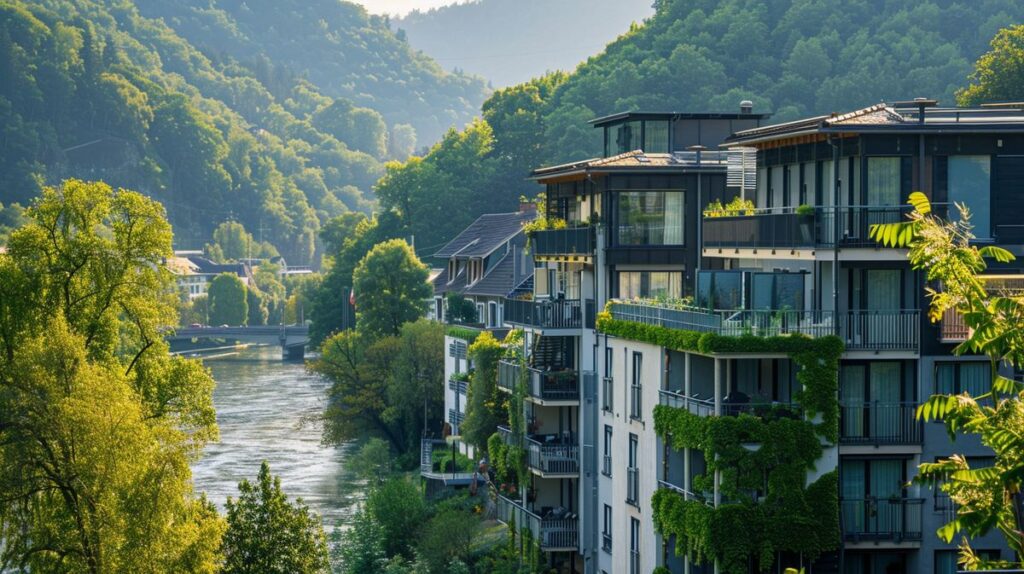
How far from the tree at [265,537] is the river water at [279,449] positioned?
24.3 metres

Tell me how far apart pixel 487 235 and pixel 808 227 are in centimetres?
6653

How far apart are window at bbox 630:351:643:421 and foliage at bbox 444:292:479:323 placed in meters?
45.7

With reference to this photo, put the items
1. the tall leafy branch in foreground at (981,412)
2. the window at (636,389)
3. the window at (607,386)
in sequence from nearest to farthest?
the tall leafy branch in foreground at (981,412), the window at (636,389), the window at (607,386)

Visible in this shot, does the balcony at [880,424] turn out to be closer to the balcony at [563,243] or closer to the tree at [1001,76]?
the balcony at [563,243]

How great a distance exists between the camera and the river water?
3656 inches

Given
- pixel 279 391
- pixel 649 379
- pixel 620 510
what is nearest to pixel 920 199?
pixel 649 379

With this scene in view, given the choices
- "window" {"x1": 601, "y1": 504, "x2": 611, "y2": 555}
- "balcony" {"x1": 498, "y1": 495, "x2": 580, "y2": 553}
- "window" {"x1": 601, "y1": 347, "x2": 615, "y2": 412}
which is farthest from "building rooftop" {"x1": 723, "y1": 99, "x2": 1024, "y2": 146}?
"balcony" {"x1": 498, "y1": 495, "x2": 580, "y2": 553}

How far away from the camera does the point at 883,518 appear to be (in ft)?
140

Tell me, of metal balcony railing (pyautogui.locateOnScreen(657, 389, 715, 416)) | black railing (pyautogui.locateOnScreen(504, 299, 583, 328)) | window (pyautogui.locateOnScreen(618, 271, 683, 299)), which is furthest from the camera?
black railing (pyautogui.locateOnScreen(504, 299, 583, 328))

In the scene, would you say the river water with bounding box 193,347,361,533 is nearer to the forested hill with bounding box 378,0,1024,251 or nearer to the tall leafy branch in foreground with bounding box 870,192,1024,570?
the forested hill with bounding box 378,0,1024,251

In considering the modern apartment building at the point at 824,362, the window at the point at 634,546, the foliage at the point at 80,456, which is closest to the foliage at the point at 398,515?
the foliage at the point at 80,456

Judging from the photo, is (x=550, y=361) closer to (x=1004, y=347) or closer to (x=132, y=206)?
(x=132, y=206)

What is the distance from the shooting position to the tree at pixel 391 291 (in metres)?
123

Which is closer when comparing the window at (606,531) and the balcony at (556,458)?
the window at (606,531)
